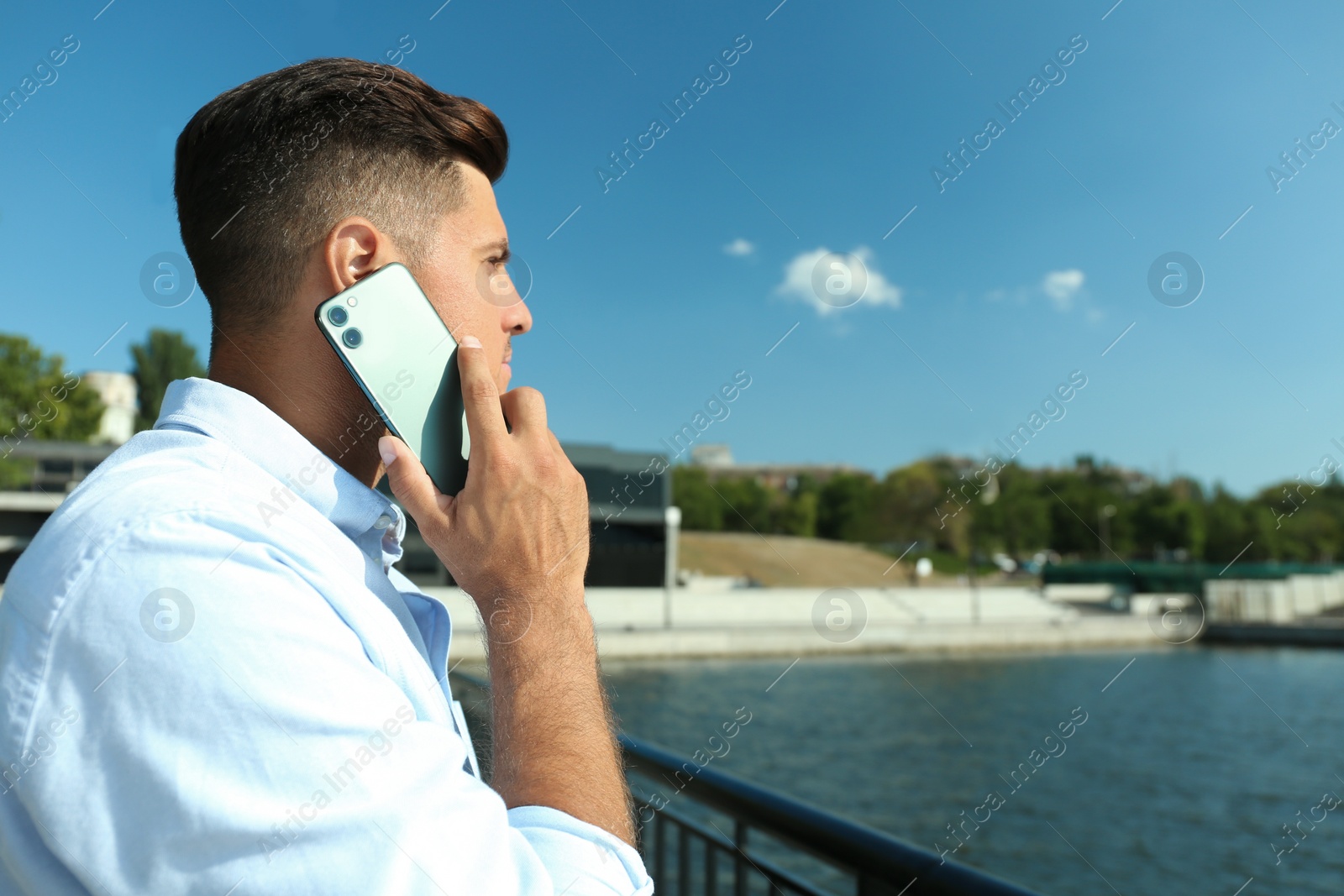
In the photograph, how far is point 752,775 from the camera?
2344 cm

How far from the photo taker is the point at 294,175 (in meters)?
1.30

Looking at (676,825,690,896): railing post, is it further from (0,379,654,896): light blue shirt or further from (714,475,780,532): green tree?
(714,475,780,532): green tree

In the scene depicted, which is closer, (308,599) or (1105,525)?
(308,599)

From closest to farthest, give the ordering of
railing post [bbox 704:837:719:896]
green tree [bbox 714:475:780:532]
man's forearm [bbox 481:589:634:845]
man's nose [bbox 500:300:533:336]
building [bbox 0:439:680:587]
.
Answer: man's forearm [bbox 481:589:634:845] → man's nose [bbox 500:300:533:336] → railing post [bbox 704:837:719:896] → building [bbox 0:439:680:587] → green tree [bbox 714:475:780:532]

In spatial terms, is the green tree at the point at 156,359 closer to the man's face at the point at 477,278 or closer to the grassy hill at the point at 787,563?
the grassy hill at the point at 787,563

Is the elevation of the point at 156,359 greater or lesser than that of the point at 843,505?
greater

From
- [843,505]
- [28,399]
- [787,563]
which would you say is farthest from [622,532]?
[843,505]

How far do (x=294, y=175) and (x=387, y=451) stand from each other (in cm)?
42

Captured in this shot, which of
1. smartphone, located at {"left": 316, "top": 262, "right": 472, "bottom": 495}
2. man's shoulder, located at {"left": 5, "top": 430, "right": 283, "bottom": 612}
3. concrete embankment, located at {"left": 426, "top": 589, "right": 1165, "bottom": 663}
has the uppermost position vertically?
smartphone, located at {"left": 316, "top": 262, "right": 472, "bottom": 495}

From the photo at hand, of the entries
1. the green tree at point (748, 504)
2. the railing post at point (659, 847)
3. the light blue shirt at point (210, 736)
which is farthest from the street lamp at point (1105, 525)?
the light blue shirt at point (210, 736)

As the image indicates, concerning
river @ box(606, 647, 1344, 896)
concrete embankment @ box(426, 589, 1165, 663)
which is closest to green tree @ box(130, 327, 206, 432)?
concrete embankment @ box(426, 589, 1165, 663)

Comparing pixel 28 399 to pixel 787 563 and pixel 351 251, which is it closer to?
pixel 351 251

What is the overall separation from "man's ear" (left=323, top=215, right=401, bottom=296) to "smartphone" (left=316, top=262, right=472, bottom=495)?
5 centimetres

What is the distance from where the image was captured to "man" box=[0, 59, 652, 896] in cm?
75
